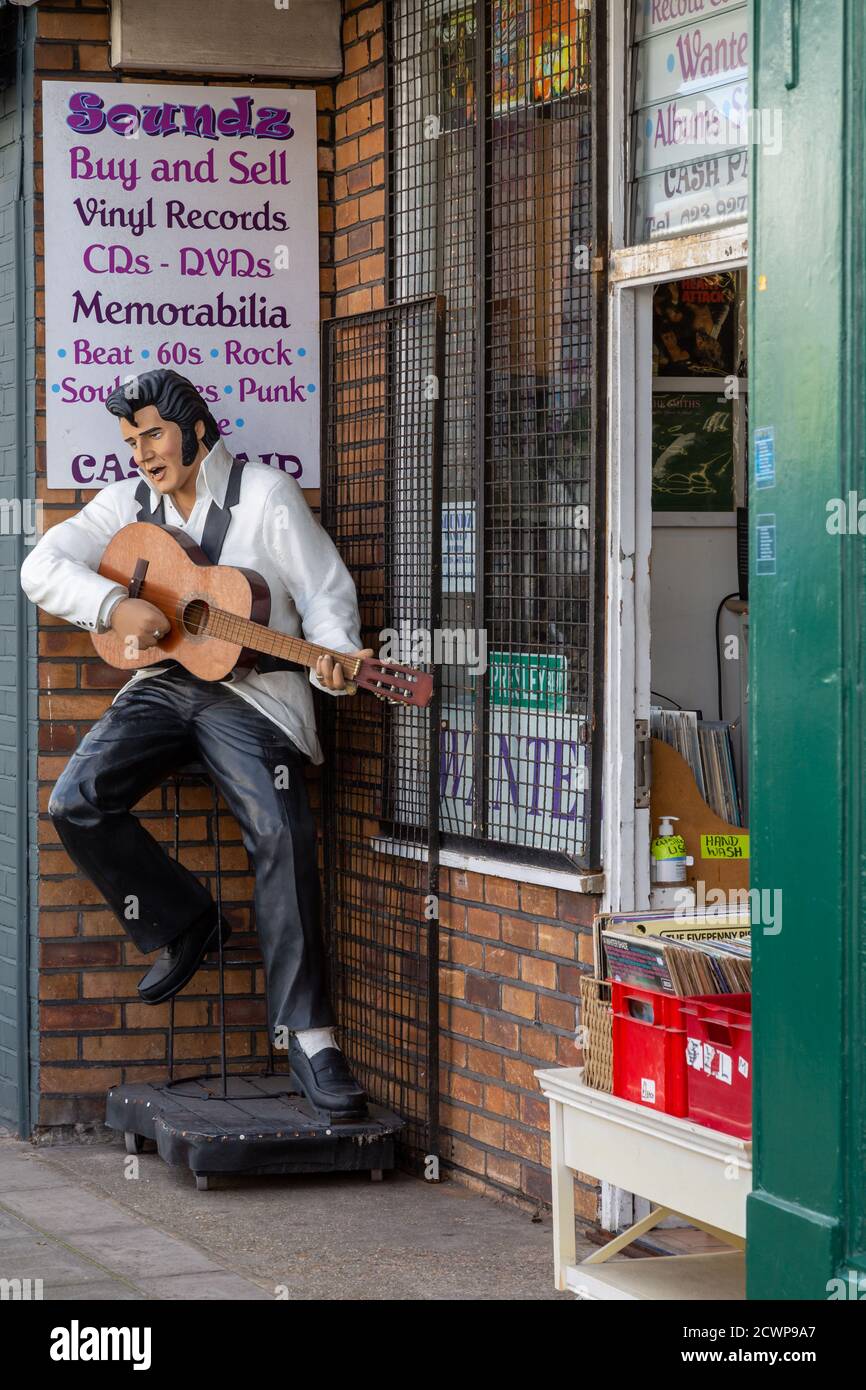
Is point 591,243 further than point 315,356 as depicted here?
No

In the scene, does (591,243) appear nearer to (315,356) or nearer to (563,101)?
(563,101)

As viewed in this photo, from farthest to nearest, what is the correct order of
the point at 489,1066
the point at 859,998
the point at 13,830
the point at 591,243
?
the point at 13,830, the point at 489,1066, the point at 591,243, the point at 859,998

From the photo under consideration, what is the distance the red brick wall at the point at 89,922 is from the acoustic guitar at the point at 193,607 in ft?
1.75

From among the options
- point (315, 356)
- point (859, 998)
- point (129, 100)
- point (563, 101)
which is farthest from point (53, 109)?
point (859, 998)

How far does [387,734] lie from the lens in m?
6.36

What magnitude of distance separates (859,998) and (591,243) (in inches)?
93.7

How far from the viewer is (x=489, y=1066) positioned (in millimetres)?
5816

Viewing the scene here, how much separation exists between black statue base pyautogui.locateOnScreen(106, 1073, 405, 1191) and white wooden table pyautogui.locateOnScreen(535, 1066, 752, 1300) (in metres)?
1.41

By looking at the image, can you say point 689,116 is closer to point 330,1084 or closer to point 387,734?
point 387,734

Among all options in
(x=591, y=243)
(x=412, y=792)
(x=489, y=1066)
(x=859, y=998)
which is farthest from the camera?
(x=412, y=792)

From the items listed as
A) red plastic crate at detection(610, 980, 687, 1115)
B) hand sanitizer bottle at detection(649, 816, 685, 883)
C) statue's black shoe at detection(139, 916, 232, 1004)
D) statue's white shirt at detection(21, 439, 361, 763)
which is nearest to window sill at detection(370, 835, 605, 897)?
hand sanitizer bottle at detection(649, 816, 685, 883)

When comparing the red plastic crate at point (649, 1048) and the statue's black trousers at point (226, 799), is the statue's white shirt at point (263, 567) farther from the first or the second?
the red plastic crate at point (649, 1048)

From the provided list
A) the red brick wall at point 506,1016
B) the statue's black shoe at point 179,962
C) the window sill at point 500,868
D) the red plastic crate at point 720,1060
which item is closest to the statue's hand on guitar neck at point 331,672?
the window sill at point 500,868

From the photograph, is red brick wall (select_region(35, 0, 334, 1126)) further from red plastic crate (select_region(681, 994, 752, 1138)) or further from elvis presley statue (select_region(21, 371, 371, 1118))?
red plastic crate (select_region(681, 994, 752, 1138))
